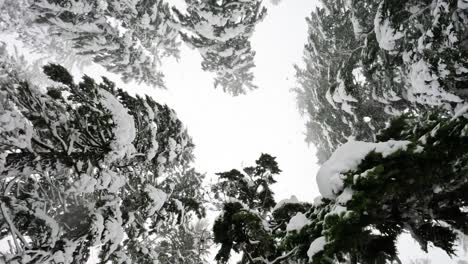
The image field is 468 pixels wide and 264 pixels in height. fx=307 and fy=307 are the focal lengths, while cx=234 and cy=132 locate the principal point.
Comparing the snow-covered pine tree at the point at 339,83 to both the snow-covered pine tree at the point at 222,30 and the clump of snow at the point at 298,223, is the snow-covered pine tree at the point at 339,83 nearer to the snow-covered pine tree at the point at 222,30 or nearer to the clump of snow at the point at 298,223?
the snow-covered pine tree at the point at 222,30

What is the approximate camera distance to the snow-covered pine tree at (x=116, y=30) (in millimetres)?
10109

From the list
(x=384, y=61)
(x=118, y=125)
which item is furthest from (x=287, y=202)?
(x=384, y=61)

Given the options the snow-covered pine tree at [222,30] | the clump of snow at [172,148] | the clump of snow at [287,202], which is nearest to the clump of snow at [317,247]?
the clump of snow at [287,202]

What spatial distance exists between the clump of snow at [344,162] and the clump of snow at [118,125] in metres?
3.01

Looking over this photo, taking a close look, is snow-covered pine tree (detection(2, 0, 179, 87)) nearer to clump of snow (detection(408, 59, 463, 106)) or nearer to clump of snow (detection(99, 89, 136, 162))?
clump of snow (detection(99, 89, 136, 162))

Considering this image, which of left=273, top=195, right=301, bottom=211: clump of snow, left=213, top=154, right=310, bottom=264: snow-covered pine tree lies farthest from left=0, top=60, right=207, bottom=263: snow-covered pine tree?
left=273, top=195, right=301, bottom=211: clump of snow

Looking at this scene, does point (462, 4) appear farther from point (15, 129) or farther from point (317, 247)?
point (15, 129)

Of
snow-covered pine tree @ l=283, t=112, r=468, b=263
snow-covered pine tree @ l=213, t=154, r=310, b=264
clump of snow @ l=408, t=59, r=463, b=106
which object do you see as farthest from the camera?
clump of snow @ l=408, t=59, r=463, b=106

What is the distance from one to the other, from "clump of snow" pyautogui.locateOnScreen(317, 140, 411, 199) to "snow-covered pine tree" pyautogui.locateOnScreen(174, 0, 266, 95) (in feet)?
29.9

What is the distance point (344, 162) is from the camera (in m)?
2.57

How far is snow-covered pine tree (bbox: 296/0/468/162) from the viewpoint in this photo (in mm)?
4734

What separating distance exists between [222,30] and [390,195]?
32.4ft

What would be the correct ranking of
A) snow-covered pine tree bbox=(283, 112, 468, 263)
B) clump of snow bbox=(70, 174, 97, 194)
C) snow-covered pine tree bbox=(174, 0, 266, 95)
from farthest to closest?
snow-covered pine tree bbox=(174, 0, 266, 95), clump of snow bbox=(70, 174, 97, 194), snow-covered pine tree bbox=(283, 112, 468, 263)

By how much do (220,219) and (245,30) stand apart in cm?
937
